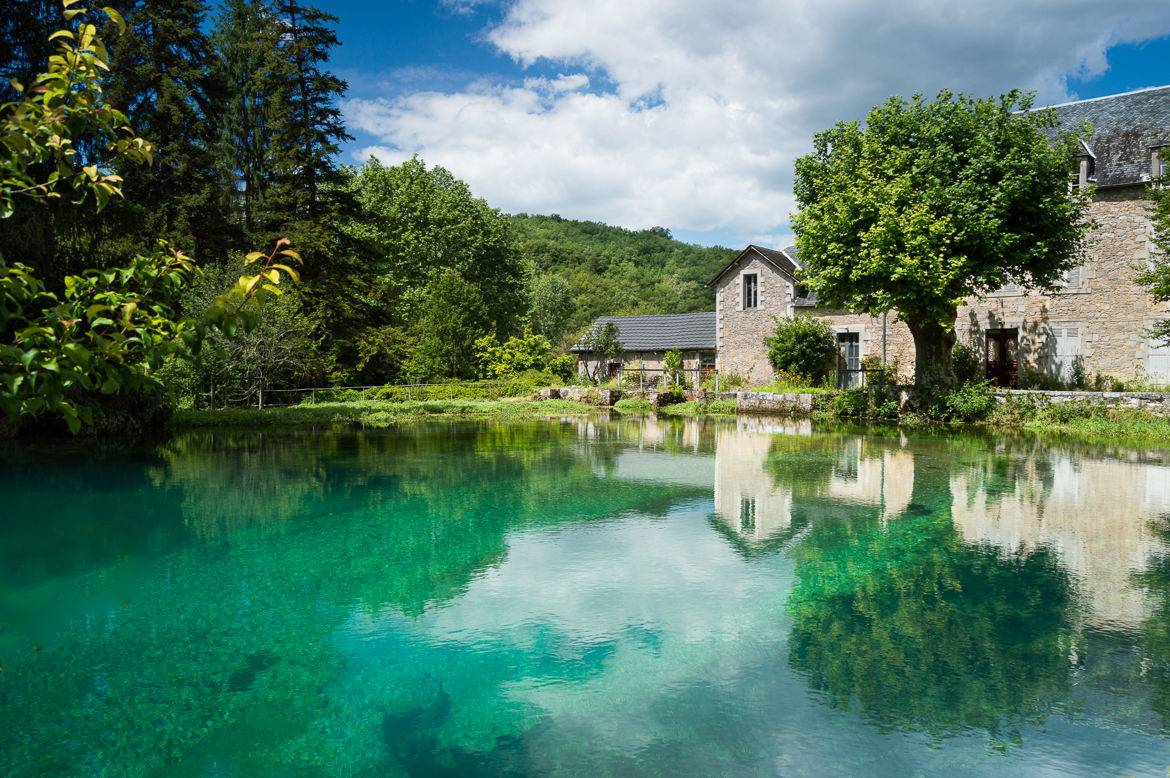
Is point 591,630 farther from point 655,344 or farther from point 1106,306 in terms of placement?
point 655,344

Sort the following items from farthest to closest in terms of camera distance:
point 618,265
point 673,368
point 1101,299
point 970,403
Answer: point 618,265 < point 673,368 < point 1101,299 < point 970,403

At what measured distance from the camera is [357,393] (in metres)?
27.6

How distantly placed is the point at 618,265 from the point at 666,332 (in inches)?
1961

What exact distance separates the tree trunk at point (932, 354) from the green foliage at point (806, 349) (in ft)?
20.0

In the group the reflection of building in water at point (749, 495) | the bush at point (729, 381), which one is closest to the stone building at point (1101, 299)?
the bush at point (729, 381)

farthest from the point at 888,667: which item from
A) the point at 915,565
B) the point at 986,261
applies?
the point at 986,261

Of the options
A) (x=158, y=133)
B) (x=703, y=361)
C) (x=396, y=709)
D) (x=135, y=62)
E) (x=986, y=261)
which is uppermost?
(x=135, y=62)

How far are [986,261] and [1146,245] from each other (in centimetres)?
665

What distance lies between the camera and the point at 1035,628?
473 centimetres

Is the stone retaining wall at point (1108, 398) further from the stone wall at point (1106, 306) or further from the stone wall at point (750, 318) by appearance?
the stone wall at point (750, 318)

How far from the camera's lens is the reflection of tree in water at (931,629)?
3.78 metres

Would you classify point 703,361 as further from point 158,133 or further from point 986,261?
point 158,133

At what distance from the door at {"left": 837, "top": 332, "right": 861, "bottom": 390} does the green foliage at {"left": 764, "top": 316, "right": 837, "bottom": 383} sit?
31 centimetres

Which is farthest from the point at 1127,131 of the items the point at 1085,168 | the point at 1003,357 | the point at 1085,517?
the point at 1085,517
